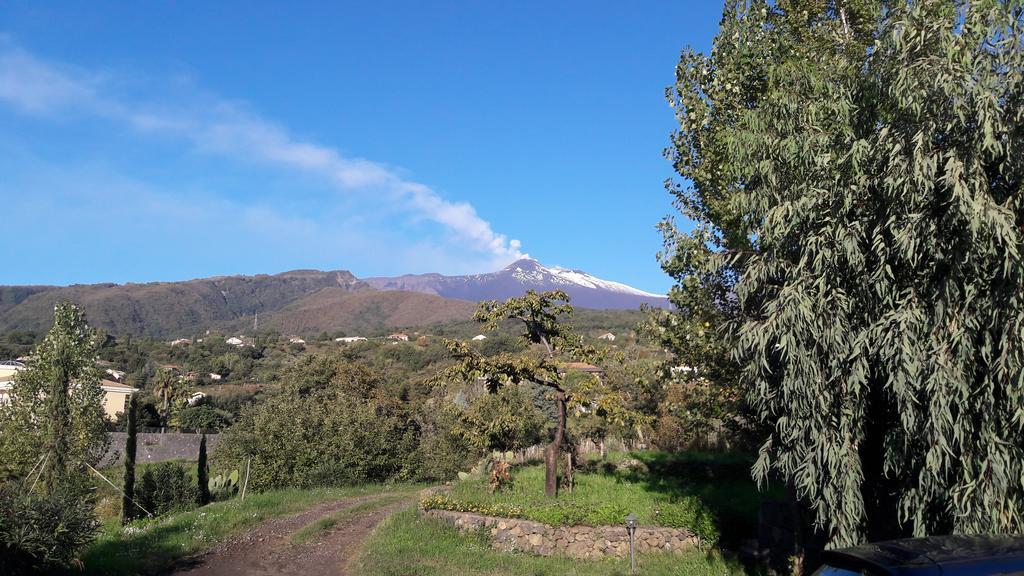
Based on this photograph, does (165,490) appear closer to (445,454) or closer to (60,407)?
(60,407)

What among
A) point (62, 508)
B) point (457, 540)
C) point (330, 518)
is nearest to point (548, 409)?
point (330, 518)

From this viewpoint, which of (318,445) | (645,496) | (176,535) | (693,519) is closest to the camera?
(693,519)

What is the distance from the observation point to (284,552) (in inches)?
549

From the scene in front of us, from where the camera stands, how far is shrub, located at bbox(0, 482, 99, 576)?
331 inches

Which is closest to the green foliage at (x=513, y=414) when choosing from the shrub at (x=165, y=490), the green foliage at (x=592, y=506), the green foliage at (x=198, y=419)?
the green foliage at (x=592, y=506)

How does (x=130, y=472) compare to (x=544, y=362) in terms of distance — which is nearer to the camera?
(x=544, y=362)

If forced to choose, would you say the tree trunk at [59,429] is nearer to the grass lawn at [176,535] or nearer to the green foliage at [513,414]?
the grass lawn at [176,535]

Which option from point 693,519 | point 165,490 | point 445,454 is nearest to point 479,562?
point 693,519

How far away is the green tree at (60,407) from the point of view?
69.6 feet

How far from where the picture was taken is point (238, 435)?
92.5 feet

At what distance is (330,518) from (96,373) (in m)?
11.1

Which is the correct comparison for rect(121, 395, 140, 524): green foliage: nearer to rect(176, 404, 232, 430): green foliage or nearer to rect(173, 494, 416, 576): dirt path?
rect(173, 494, 416, 576): dirt path

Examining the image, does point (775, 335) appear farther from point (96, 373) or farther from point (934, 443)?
point (96, 373)

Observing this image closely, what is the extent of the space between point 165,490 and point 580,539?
886 inches
